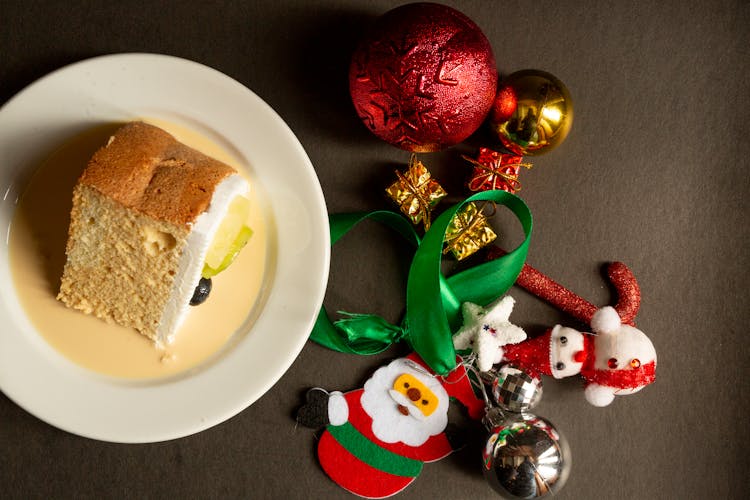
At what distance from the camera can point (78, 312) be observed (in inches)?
50.6

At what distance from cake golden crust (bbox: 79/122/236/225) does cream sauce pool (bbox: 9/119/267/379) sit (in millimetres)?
125

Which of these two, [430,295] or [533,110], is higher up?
[533,110]

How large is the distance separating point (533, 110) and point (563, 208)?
0.97 feet

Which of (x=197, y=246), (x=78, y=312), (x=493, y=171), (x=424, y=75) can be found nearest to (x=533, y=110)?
(x=493, y=171)

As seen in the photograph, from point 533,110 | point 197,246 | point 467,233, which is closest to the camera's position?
point 197,246

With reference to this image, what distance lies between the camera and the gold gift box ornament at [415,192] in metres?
1.34

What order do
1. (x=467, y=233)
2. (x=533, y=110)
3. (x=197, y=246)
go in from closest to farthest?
1. (x=197, y=246)
2. (x=533, y=110)
3. (x=467, y=233)

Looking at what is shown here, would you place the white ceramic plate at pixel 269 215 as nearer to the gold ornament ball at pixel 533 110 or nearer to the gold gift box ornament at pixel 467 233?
the gold gift box ornament at pixel 467 233

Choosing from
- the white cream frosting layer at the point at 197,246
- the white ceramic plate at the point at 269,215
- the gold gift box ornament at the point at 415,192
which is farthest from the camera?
the gold gift box ornament at the point at 415,192

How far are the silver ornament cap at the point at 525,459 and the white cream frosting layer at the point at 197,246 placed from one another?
28.4 inches

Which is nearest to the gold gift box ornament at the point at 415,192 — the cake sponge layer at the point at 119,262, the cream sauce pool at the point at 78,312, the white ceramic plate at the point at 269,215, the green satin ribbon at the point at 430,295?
the green satin ribbon at the point at 430,295

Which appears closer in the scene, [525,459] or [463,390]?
[525,459]

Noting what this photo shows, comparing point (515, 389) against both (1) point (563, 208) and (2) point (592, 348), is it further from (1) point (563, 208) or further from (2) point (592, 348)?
(1) point (563, 208)

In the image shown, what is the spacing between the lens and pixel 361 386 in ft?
4.60
